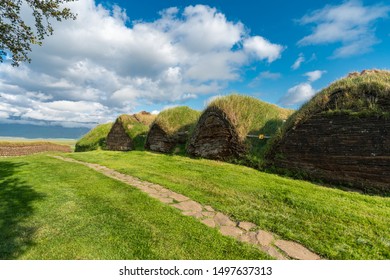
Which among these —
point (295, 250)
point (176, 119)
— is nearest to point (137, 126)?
point (176, 119)

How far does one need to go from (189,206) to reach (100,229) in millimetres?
2420

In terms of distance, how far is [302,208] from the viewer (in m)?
5.55

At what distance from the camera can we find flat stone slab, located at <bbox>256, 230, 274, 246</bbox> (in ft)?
13.4

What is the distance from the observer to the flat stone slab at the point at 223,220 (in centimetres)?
488

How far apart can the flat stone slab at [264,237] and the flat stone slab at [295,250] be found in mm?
160

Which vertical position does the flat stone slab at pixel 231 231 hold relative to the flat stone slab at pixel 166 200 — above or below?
below

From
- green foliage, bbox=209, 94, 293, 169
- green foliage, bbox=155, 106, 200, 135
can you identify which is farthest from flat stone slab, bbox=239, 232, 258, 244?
green foliage, bbox=155, 106, 200, 135

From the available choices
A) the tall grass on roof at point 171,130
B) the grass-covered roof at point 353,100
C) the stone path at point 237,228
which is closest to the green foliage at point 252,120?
the grass-covered roof at point 353,100

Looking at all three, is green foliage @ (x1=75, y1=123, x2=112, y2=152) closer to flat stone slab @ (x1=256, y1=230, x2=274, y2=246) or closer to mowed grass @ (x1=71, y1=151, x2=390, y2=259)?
mowed grass @ (x1=71, y1=151, x2=390, y2=259)

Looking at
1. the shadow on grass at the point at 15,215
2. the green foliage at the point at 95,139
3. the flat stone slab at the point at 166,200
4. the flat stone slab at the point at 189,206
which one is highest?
the green foliage at the point at 95,139

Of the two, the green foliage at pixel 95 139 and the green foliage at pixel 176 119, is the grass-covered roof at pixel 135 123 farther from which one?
the green foliage at pixel 95 139

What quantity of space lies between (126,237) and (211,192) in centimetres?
343

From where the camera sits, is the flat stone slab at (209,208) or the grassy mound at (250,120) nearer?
the flat stone slab at (209,208)
